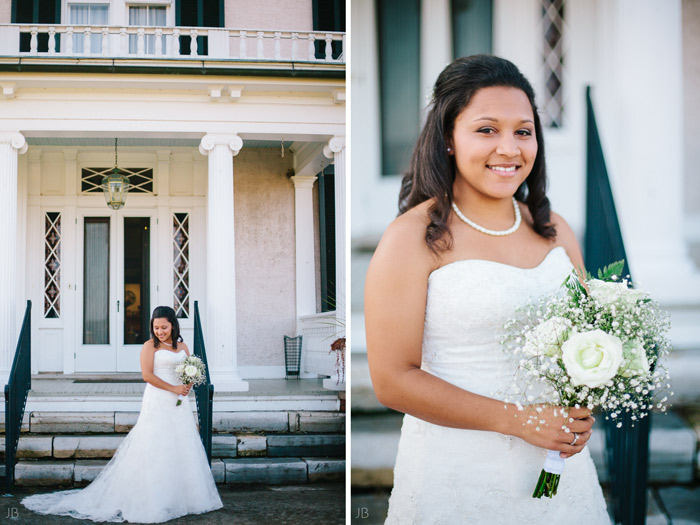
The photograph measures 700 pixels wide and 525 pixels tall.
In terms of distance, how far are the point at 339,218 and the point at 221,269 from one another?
3.71 ft

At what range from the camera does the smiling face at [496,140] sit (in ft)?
8.49

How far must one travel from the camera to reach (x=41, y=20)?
590 centimetres

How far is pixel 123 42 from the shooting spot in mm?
5750

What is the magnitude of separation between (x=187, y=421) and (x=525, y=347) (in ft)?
10.9

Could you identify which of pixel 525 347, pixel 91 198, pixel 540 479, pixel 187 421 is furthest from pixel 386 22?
pixel 91 198

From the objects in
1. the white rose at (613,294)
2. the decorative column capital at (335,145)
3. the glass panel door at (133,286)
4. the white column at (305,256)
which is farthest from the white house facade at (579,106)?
the white column at (305,256)

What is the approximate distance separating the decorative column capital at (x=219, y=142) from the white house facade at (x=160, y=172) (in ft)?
0.06

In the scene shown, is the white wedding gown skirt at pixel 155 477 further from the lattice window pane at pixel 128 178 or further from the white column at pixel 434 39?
the white column at pixel 434 39

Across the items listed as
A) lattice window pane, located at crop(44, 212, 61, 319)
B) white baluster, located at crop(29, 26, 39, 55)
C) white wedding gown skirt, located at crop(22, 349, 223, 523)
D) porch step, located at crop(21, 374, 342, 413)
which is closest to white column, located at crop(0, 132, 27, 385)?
porch step, located at crop(21, 374, 342, 413)

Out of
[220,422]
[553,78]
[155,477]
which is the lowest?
[155,477]

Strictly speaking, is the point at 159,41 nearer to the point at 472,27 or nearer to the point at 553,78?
the point at 472,27

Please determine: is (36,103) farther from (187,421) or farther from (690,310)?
(690,310)

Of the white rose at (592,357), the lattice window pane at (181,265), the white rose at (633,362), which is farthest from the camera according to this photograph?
the lattice window pane at (181,265)

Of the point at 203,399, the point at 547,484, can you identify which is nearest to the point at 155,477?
the point at 203,399
